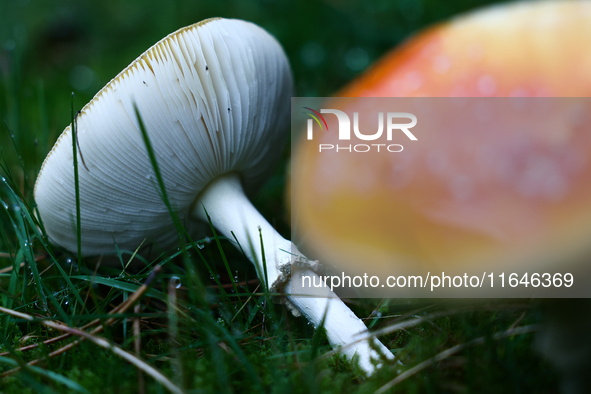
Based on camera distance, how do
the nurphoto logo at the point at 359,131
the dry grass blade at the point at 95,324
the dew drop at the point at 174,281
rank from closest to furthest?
1. the nurphoto logo at the point at 359,131
2. the dry grass blade at the point at 95,324
3. the dew drop at the point at 174,281

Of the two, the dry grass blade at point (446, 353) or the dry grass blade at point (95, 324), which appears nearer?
the dry grass blade at point (446, 353)

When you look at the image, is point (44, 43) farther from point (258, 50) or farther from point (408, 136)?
point (408, 136)

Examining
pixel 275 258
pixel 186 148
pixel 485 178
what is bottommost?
pixel 275 258

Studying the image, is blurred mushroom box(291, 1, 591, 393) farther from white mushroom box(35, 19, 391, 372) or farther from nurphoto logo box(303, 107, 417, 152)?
white mushroom box(35, 19, 391, 372)

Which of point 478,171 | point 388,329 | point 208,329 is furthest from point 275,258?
point 478,171

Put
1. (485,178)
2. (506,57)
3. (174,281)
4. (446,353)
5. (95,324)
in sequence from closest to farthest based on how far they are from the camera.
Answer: (485,178), (506,57), (446,353), (95,324), (174,281)

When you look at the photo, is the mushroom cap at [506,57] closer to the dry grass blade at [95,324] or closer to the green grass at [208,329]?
A: the green grass at [208,329]

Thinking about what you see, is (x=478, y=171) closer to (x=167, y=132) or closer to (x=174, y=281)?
(x=167, y=132)

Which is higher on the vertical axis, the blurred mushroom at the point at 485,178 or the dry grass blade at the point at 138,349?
the blurred mushroom at the point at 485,178

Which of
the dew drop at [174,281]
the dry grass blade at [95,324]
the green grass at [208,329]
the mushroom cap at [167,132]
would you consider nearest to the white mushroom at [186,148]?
the mushroom cap at [167,132]
